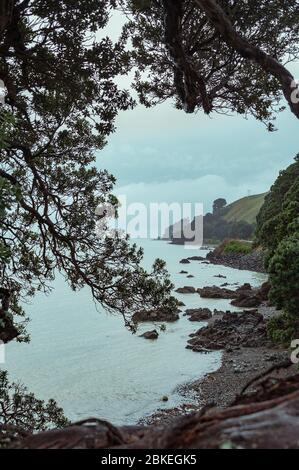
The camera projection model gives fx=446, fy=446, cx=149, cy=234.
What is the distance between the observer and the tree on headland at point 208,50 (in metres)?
6.63

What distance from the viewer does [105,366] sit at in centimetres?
2505

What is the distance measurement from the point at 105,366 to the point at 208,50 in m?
20.8

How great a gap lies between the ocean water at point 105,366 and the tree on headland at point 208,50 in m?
11.0

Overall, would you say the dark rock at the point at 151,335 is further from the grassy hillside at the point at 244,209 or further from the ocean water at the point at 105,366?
the grassy hillside at the point at 244,209

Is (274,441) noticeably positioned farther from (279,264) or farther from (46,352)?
(46,352)

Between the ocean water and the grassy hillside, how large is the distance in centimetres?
12303

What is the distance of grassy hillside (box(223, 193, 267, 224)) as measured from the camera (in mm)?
158375

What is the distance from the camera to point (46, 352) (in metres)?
28.2

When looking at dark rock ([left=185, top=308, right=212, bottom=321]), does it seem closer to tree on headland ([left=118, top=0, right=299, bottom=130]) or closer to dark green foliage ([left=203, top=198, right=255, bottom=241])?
tree on headland ([left=118, top=0, right=299, bottom=130])

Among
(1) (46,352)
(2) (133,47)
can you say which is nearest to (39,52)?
(2) (133,47)

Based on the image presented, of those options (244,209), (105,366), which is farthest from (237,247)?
(244,209)

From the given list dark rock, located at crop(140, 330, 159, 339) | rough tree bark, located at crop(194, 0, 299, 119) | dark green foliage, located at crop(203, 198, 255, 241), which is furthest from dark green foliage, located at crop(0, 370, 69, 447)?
dark green foliage, located at crop(203, 198, 255, 241)

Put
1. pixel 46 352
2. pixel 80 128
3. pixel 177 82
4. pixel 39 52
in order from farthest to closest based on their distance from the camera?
pixel 46 352, pixel 80 128, pixel 39 52, pixel 177 82

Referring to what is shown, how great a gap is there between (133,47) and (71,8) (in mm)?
1387
